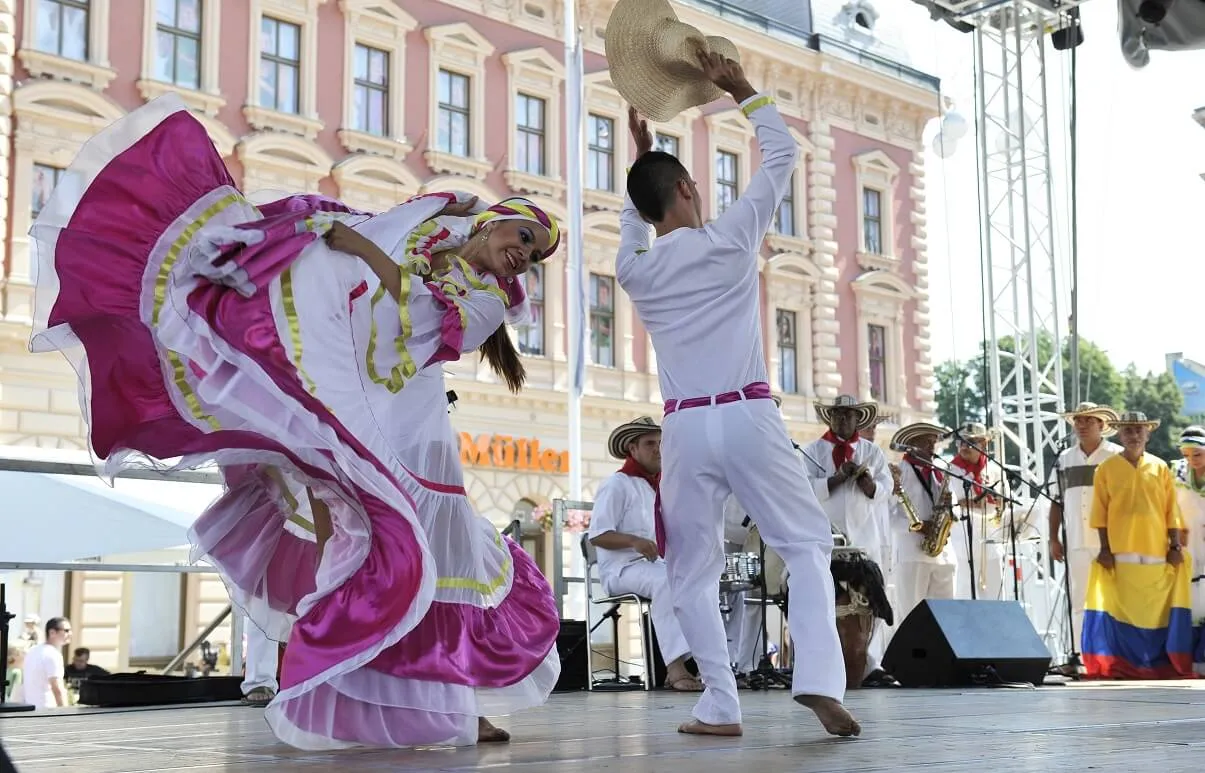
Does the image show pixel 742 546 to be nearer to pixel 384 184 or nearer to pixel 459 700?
pixel 459 700

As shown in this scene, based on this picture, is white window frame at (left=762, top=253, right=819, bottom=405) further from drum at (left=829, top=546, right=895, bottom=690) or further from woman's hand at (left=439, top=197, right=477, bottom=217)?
woman's hand at (left=439, top=197, right=477, bottom=217)

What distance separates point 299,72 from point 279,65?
1.06ft

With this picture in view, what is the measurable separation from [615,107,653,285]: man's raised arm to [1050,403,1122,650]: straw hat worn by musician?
7.47 m

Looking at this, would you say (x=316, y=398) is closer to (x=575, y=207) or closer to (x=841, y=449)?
(x=841, y=449)

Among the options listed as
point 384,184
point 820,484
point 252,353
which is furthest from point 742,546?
point 384,184

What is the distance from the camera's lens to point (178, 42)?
20.0 m

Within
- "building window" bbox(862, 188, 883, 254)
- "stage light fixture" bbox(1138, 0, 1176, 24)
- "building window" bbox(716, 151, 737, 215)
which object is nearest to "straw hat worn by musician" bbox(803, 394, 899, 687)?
"stage light fixture" bbox(1138, 0, 1176, 24)

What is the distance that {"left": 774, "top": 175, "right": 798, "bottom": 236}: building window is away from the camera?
27.8 m

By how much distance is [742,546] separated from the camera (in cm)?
930

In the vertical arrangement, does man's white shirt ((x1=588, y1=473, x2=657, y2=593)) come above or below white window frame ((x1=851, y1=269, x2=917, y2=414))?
A: below

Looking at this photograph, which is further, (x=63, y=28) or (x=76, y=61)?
(x=63, y=28)

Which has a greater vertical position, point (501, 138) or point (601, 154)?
point (601, 154)

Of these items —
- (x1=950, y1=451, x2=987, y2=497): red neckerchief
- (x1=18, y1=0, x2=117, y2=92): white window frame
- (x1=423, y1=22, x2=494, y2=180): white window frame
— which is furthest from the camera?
(x1=423, y1=22, x2=494, y2=180): white window frame

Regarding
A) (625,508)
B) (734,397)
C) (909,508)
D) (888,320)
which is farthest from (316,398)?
(888,320)
